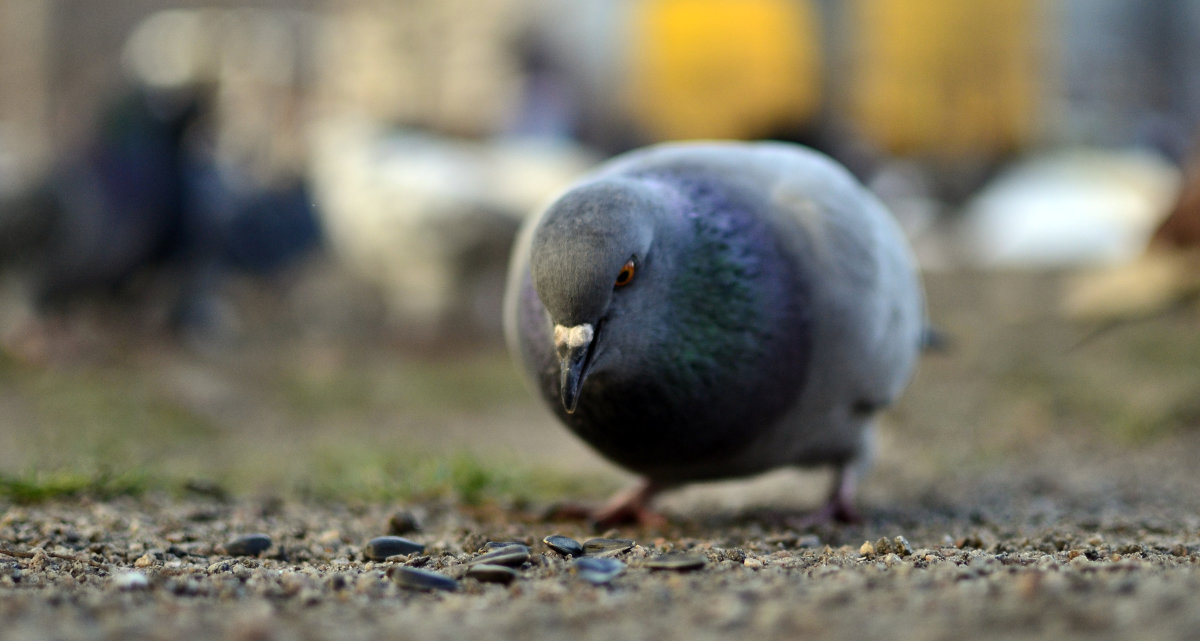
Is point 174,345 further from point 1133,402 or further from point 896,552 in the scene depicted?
point 896,552

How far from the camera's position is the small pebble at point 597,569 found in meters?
2.07

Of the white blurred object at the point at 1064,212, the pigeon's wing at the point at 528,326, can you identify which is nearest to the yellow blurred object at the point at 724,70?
the white blurred object at the point at 1064,212

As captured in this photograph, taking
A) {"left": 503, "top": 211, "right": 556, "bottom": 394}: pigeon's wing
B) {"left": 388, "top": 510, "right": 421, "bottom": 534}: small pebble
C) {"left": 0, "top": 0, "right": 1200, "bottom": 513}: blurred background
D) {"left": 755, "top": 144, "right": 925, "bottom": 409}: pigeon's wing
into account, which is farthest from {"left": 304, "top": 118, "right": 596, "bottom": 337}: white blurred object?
{"left": 388, "top": 510, "right": 421, "bottom": 534}: small pebble

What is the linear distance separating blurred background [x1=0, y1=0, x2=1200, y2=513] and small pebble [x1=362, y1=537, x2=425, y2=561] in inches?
41.9

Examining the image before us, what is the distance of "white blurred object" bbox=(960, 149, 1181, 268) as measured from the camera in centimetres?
968

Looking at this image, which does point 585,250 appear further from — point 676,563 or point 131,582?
point 131,582

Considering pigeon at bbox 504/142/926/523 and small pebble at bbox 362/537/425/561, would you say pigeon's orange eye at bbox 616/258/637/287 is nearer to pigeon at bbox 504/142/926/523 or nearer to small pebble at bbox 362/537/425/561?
pigeon at bbox 504/142/926/523

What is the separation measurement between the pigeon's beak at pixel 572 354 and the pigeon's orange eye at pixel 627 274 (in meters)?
0.14

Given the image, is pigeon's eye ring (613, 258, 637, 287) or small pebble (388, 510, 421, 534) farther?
small pebble (388, 510, 421, 534)

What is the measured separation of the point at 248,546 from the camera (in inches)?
103

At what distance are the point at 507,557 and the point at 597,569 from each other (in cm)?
21

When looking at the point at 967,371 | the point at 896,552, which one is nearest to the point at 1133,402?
the point at 967,371

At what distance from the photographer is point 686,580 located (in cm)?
205

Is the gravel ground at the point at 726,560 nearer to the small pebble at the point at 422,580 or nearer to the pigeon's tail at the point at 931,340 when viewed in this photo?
the small pebble at the point at 422,580
